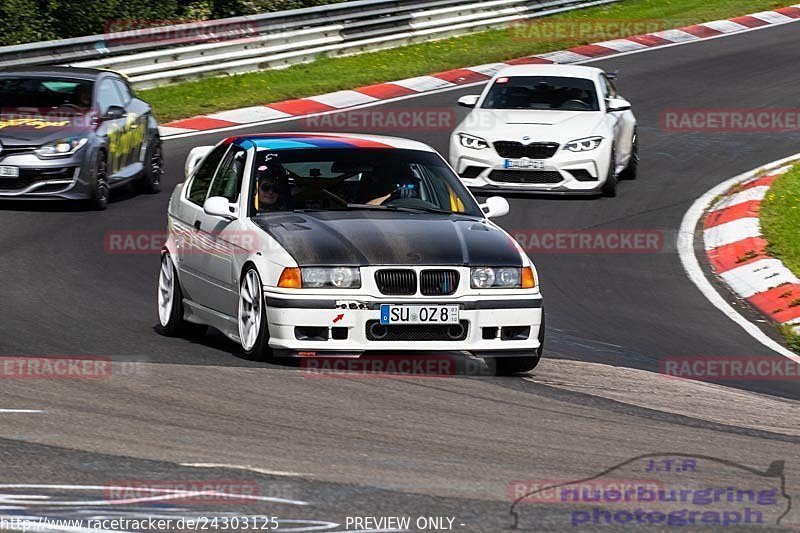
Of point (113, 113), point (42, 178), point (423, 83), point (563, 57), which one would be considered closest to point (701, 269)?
point (113, 113)

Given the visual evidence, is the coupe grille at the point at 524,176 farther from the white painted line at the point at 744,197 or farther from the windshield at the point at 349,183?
the windshield at the point at 349,183

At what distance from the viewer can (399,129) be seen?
832 inches

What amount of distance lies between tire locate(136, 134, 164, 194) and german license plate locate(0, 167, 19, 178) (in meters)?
1.78

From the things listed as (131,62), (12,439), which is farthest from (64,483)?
(131,62)

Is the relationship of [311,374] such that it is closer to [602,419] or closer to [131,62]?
[602,419]

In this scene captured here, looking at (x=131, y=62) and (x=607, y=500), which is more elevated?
(x=607, y=500)

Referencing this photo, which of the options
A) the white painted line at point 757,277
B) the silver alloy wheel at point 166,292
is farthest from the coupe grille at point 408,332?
the white painted line at point 757,277

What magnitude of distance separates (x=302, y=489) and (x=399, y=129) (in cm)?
1529

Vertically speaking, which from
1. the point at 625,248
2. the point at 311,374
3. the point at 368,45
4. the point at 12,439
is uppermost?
the point at 12,439

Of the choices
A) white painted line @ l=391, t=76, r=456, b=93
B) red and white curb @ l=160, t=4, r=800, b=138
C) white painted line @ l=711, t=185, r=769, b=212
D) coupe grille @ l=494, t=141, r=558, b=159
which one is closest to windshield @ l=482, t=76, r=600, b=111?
coupe grille @ l=494, t=141, r=558, b=159

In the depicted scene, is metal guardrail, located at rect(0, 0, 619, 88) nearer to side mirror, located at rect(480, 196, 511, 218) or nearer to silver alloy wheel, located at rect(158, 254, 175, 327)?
silver alloy wheel, located at rect(158, 254, 175, 327)

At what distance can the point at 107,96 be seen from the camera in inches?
664

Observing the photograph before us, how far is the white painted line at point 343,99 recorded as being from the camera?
22844mm

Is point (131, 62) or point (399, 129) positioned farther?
point (131, 62)
